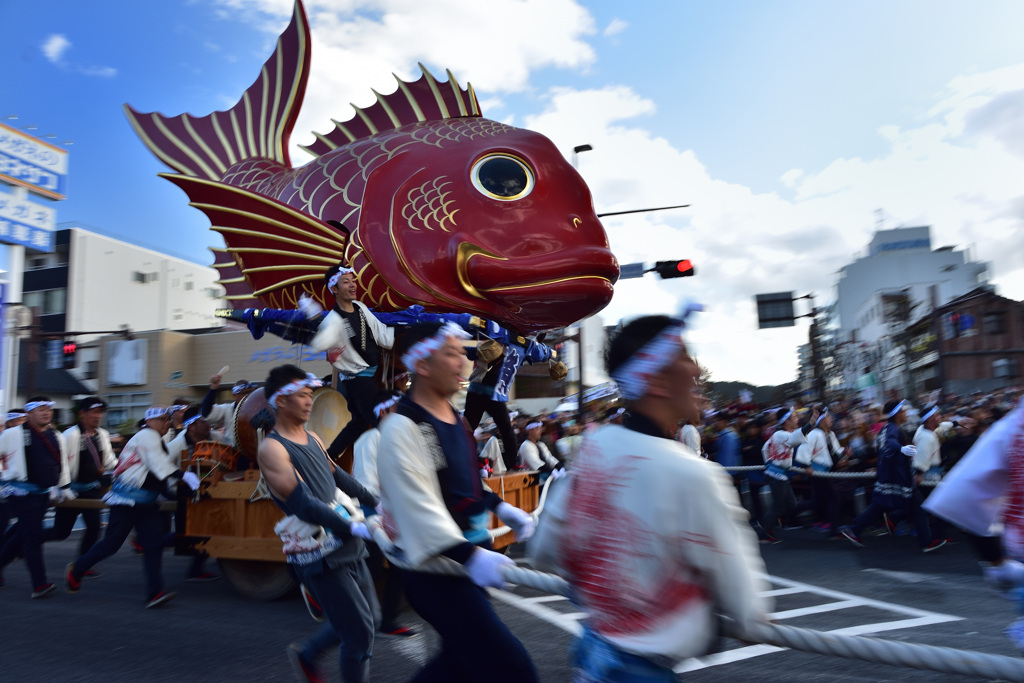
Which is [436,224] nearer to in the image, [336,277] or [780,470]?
[336,277]

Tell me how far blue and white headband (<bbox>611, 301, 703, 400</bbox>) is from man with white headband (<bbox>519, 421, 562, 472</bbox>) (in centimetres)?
685

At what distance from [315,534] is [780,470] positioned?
24.5ft

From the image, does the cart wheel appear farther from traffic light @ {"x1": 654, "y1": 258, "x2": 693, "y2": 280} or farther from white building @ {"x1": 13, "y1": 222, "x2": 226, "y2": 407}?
white building @ {"x1": 13, "y1": 222, "x2": 226, "y2": 407}

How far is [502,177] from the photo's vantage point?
228 inches

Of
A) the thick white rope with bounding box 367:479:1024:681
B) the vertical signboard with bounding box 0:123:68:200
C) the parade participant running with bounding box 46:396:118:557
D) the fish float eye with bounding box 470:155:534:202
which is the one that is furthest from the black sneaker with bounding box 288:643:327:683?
the vertical signboard with bounding box 0:123:68:200

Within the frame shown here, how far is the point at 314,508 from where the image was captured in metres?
A: 3.42

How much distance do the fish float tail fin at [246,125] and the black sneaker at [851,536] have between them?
764 centimetres

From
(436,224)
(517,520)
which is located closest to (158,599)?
(436,224)

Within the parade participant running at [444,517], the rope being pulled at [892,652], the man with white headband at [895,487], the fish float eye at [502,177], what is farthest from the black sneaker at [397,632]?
the man with white headband at [895,487]

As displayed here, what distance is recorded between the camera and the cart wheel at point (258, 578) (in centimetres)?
624

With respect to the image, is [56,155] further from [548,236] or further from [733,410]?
[548,236]

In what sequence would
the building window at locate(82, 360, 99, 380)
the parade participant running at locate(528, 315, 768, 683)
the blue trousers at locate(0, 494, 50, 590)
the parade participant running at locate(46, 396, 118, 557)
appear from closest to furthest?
the parade participant running at locate(528, 315, 768, 683)
the blue trousers at locate(0, 494, 50, 590)
the parade participant running at locate(46, 396, 118, 557)
the building window at locate(82, 360, 99, 380)

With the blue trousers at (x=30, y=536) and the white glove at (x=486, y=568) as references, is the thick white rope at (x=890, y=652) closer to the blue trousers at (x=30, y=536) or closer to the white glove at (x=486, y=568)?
the white glove at (x=486, y=568)

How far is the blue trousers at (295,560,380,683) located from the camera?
339 cm
